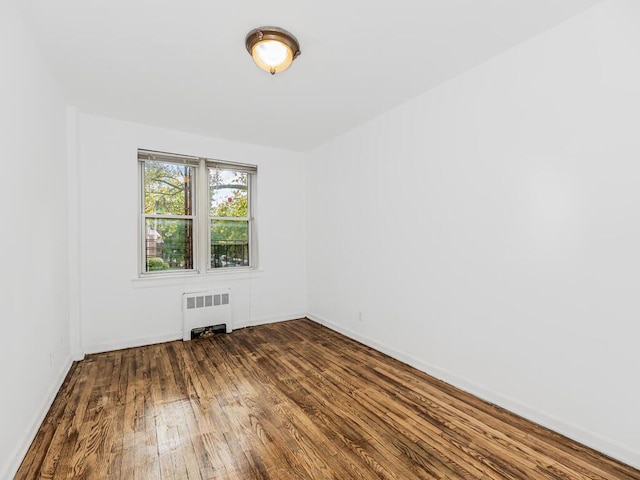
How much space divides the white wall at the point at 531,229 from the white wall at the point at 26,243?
2.97 metres

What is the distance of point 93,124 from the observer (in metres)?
3.43

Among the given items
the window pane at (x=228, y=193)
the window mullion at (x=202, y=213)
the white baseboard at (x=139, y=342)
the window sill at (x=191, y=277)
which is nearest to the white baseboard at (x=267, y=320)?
the white baseboard at (x=139, y=342)

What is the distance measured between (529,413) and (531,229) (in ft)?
4.26

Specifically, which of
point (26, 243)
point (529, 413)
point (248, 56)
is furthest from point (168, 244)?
point (529, 413)

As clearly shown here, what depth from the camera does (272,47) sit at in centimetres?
211

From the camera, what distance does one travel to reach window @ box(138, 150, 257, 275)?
386 centimetres

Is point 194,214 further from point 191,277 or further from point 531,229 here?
point 531,229

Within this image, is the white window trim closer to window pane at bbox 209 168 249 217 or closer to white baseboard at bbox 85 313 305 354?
window pane at bbox 209 168 249 217

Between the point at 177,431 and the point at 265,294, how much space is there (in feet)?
8.47

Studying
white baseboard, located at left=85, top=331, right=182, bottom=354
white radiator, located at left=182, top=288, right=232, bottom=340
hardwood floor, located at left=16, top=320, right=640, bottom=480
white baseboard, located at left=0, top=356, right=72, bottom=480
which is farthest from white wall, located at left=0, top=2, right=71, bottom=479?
white radiator, located at left=182, top=288, right=232, bottom=340

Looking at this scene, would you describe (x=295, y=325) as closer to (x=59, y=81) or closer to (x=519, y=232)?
(x=519, y=232)

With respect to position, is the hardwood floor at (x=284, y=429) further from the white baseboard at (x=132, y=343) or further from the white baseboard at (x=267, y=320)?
the white baseboard at (x=267, y=320)

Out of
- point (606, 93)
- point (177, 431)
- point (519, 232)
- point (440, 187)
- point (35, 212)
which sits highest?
point (606, 93)

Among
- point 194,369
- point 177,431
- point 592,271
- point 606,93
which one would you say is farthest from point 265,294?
point 606,93
